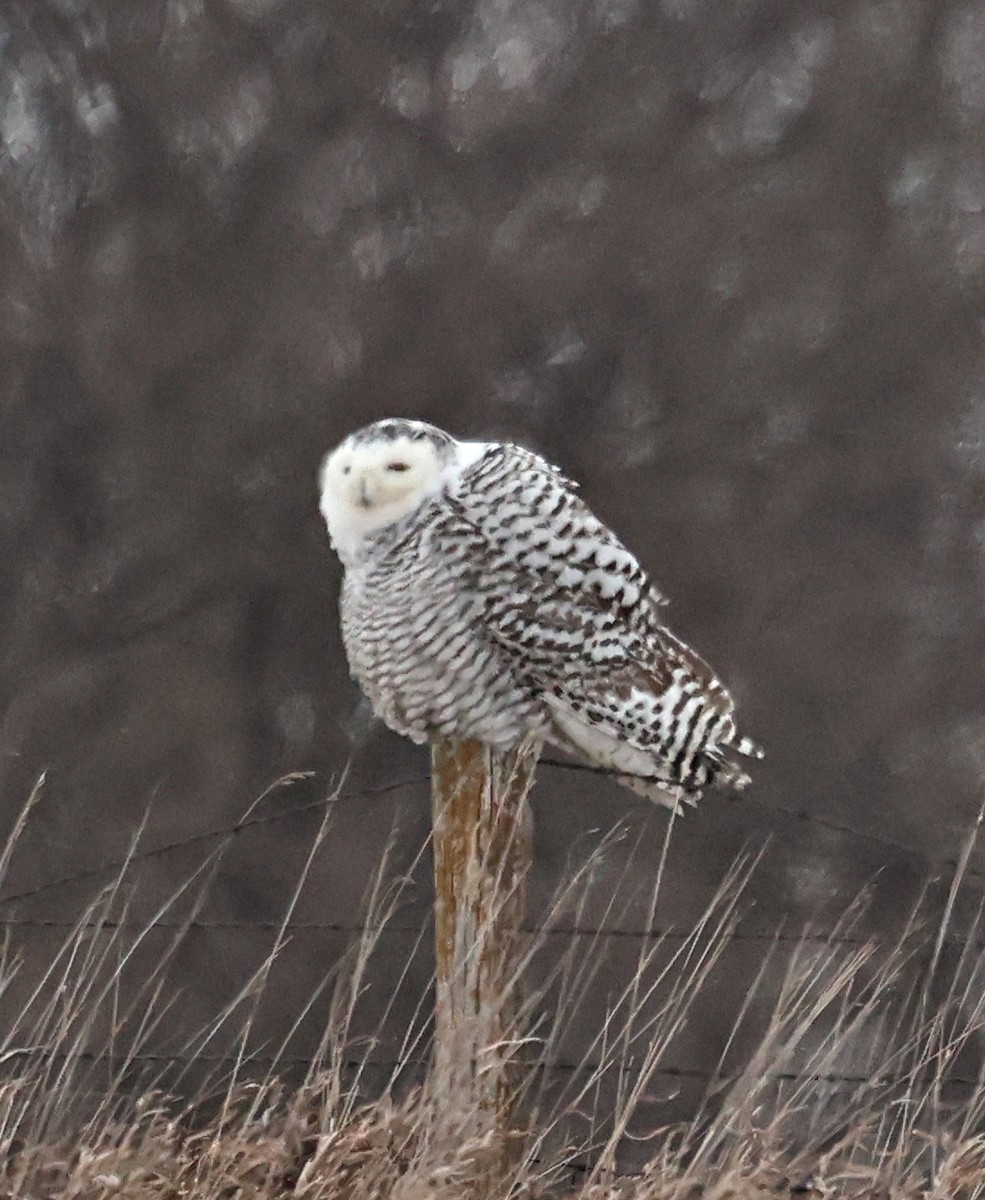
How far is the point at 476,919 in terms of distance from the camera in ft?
9.76

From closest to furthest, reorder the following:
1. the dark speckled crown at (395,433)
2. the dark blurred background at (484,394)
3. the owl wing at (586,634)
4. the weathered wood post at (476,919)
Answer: the weathered wood post at (476,919)
the dark speckled crown at (395,433)
the owl wing at (586,634)
the dark blurred background at (484,394)

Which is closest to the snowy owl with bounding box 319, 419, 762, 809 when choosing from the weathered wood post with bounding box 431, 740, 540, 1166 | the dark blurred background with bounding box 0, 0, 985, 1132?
the weathered wood post with bounding box 431, 740, 540, 1166

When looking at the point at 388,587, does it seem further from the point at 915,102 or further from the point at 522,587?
the point at 915,102

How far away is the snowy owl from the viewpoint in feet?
10.3

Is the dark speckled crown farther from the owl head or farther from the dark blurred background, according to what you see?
the dark blurred background

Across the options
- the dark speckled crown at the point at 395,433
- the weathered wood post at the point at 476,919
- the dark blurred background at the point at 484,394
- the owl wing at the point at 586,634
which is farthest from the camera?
the dark blurred background at the point at 484,394

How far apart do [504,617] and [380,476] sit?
1.08ft

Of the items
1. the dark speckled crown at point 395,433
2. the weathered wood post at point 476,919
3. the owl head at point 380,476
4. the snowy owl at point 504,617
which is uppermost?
the dark speckled crown at point 395,433

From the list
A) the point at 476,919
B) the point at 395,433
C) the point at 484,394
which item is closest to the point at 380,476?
the point at 395,433

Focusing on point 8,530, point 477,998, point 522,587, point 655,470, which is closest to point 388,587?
point 522,587

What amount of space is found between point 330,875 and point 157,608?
33.4 inches

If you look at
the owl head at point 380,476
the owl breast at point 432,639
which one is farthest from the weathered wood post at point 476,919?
the owl head at point 380,476

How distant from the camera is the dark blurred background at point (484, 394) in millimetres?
4863

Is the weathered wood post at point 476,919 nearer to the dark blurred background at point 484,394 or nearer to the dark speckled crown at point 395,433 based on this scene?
the dark speckled crown at point 395,433
